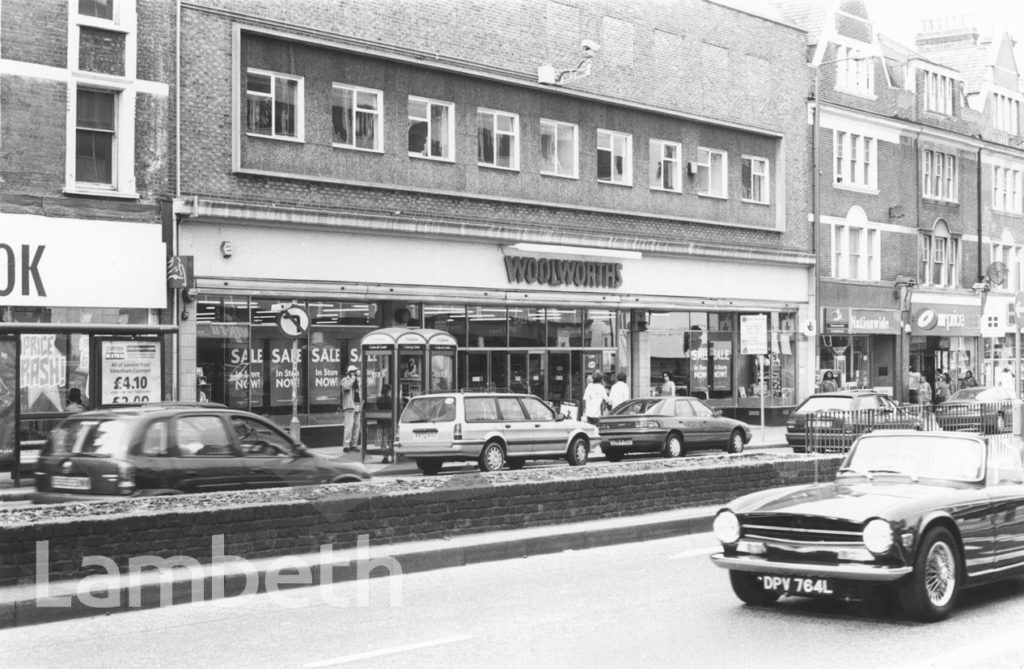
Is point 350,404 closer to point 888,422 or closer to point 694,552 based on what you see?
point 888,422

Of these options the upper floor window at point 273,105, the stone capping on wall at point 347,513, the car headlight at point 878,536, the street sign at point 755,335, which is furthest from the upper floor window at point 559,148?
the car headlight at point 878,536

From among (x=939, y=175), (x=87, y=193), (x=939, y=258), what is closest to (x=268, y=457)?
(x=87, y=193)

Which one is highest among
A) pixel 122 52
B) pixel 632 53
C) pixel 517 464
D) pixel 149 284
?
pixel 632 53

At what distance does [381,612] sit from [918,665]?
4.07 meters

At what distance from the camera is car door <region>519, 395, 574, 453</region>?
23688 millimetres

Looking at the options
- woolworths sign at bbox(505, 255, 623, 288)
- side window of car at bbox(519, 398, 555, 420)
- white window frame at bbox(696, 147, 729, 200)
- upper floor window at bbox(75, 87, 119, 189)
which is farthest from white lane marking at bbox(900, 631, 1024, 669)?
white window frame at bbox(696, 147, 729, 200)

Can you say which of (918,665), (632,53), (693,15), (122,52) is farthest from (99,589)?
(693,15)

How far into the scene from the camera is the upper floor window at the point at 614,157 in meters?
34.5

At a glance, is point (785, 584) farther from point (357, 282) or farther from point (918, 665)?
point (357, 282)

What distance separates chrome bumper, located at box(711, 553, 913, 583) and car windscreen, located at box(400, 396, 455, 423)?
44.2 ft

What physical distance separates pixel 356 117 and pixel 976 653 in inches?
889

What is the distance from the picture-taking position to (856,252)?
4397 centimetres

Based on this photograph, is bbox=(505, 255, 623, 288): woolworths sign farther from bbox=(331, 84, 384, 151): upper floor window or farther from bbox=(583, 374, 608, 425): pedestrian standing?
bbox=(331, 84, 384, 151): upper floor window

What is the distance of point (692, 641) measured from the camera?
8.52m
